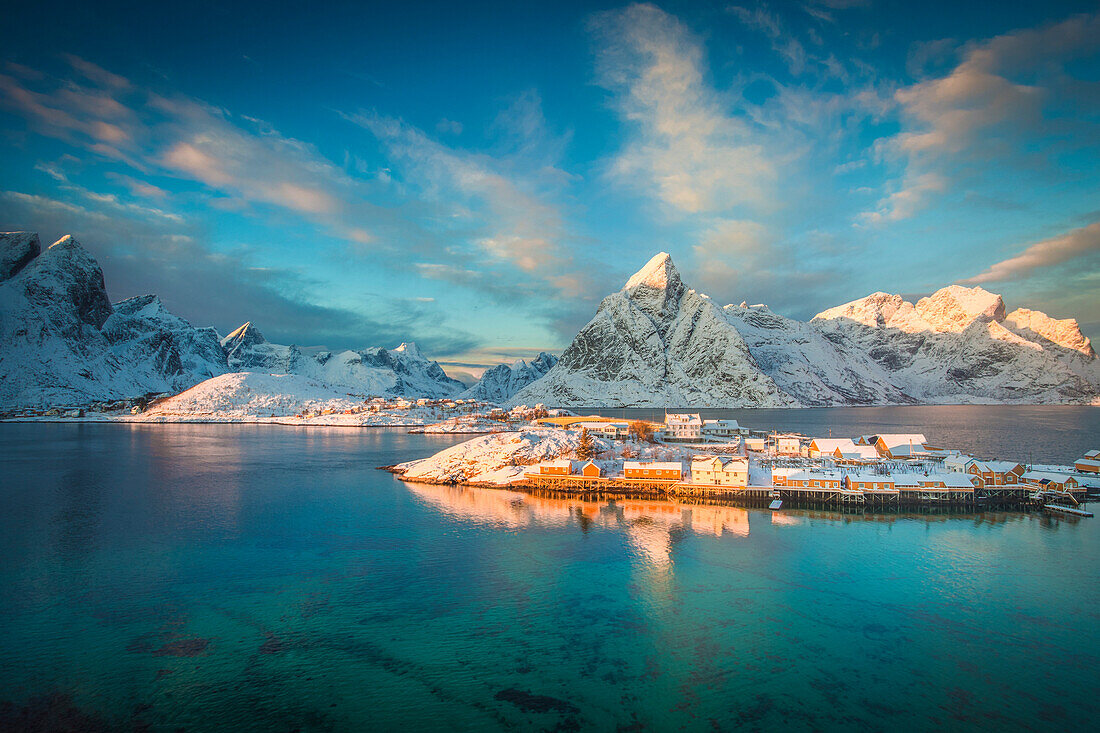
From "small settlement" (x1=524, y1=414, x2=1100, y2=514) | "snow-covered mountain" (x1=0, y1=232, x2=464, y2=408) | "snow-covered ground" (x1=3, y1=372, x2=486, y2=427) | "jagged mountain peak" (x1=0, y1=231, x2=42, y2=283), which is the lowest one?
"small settlement" (x1=524, y1=414, x2=1100, y2=514)

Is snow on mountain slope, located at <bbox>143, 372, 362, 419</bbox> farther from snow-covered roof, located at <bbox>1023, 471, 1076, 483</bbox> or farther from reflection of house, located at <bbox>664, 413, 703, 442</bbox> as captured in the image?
snow-covered roof, located at <bbox>1023, 471, 1076, 483</bbox>

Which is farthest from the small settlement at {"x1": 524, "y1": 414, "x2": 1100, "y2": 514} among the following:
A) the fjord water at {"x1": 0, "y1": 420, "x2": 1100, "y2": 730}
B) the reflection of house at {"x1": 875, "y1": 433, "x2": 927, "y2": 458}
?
the fjord water at {"x1": 0, "y1": 420, "x2": 1100, "y2": 730}

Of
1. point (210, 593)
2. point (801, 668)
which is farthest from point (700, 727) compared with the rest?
point (210, 593)

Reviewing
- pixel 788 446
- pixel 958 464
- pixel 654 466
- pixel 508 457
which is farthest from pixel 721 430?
pixel 508 457

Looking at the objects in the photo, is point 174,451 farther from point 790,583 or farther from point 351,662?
point 790,583

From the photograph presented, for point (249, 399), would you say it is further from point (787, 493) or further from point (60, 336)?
point (787, 493)

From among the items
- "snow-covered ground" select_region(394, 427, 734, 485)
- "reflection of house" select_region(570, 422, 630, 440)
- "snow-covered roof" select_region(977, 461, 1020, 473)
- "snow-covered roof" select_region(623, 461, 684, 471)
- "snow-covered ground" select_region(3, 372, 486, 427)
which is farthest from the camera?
"snow-covered ground" select_region(3, 372, 486, 427)

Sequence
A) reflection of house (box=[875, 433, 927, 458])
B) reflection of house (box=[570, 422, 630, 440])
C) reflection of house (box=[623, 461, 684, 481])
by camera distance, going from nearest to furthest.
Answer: reflection of house (box=[623, 461, 684, 481])
reflection of house (box=[875, 433, 927, 458])
reflection of house (box=[570, 422, 630, 440])
